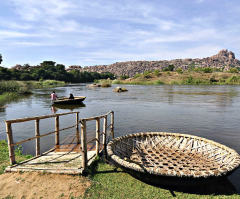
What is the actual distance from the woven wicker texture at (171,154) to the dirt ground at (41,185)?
1516mm

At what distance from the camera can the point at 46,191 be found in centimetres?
521

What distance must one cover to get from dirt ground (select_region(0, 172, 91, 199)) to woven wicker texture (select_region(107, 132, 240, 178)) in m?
1.52

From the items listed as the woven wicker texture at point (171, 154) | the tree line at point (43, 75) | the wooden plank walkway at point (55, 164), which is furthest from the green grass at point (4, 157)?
the tree line at point (43, 75)

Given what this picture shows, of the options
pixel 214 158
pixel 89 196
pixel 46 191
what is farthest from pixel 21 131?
pixel 214 158

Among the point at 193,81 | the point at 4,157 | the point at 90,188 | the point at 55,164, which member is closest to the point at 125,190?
the point at 90,188

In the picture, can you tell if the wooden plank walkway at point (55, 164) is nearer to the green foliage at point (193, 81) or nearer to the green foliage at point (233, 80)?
the green foliage at point (193, 81)

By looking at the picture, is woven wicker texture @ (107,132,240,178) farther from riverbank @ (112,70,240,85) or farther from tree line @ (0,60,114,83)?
tree line @ (0,60,114,83)

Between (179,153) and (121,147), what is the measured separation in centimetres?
261

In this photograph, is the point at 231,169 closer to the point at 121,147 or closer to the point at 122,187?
the point at 122,187

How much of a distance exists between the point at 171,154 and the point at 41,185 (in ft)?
17.6

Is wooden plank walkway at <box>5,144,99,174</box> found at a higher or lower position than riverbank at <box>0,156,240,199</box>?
higher

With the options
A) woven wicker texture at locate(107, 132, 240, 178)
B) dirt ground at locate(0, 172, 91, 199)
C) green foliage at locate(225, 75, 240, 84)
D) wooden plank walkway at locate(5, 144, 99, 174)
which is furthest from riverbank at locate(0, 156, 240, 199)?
green foliage at locate(225, 75, 240, 84)

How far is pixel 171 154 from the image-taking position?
320 inches

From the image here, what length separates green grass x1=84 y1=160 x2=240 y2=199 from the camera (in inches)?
207
